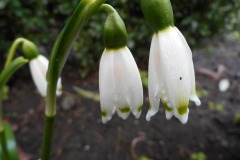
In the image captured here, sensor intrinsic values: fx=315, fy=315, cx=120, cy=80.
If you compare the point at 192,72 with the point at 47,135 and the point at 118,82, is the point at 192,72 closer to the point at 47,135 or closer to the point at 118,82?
the point at 118,82

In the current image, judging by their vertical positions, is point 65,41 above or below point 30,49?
above

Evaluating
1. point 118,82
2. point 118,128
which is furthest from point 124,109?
point 118,128

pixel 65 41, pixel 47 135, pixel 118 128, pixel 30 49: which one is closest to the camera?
pixel 65 41

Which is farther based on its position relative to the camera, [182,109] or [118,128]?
[118,128]

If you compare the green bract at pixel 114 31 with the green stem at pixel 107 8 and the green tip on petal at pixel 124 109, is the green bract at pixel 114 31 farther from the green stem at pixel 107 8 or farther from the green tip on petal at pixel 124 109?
the green tip on petal at pixel 124 109

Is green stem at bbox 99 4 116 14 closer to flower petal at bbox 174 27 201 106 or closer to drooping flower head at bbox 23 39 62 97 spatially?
flower petal at bbox 174 27 201 106

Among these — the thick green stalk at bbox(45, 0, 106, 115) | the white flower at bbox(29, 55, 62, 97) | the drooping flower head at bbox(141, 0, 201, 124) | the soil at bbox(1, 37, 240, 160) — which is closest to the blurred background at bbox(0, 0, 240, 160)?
the soil at bbox(1, 37, 240, 160)

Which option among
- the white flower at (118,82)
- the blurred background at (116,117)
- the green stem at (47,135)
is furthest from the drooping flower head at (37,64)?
the blurred background at (116,117)
